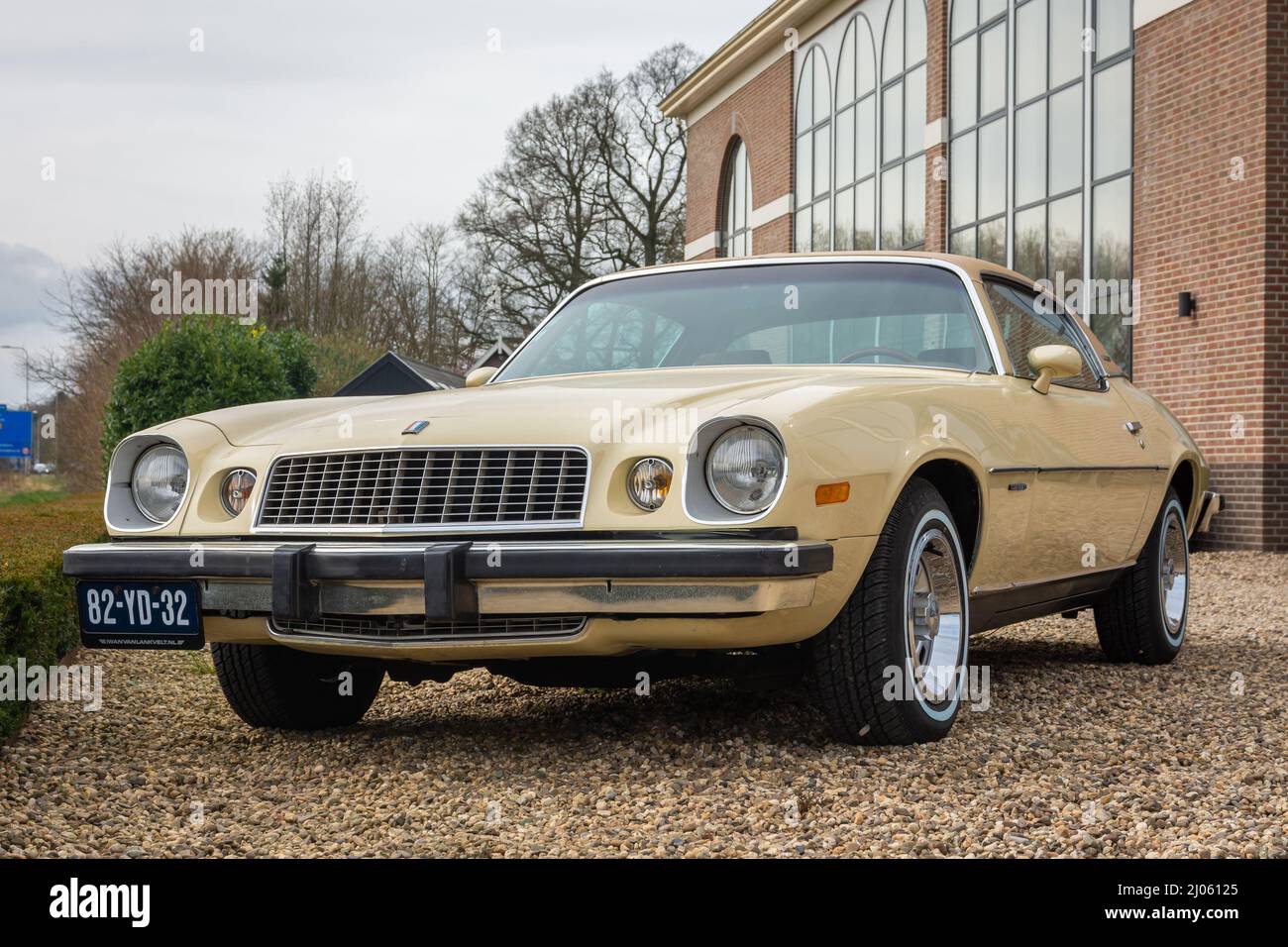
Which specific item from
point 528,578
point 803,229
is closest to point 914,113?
point 803,229

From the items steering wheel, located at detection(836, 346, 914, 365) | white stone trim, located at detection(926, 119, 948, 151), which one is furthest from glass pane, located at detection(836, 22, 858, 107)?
steering wheel, located at detection(836, 346, 914, 365)

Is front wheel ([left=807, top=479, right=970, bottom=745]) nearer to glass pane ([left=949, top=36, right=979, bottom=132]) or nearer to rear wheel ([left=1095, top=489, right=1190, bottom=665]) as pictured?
rear wheel ([left=1095, top=489, right=1190, bottom=665])

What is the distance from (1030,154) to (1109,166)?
57.4 inches

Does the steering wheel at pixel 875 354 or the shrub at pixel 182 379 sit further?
the shrub at pixel 182 379

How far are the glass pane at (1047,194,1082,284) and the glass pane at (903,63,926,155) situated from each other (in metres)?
3.63

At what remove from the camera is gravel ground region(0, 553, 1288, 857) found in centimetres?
336

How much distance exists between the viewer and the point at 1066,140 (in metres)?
15.1

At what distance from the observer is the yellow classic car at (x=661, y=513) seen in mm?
3643

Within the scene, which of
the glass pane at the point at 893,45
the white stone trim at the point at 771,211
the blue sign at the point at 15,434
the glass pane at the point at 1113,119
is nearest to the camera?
the glass pane at the point at 1113,119

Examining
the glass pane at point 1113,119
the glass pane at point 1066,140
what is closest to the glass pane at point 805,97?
the glass pane at point 1066,140

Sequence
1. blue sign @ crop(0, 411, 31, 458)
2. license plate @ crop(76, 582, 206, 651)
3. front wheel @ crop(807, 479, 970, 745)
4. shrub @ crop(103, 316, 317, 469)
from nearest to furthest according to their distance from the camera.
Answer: front wheel @ crop(807, 479, 970, 745)
license plate @ crop(76, 582, 206, 651)
shrub @ crop(103, 316, 317, 469)
blue sign @ crop(0, 411, 31, 458)

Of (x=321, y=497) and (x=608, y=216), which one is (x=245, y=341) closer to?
(x=321, y=497)

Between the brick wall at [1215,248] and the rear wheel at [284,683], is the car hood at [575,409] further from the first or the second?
the brick wall at [1215,248]
